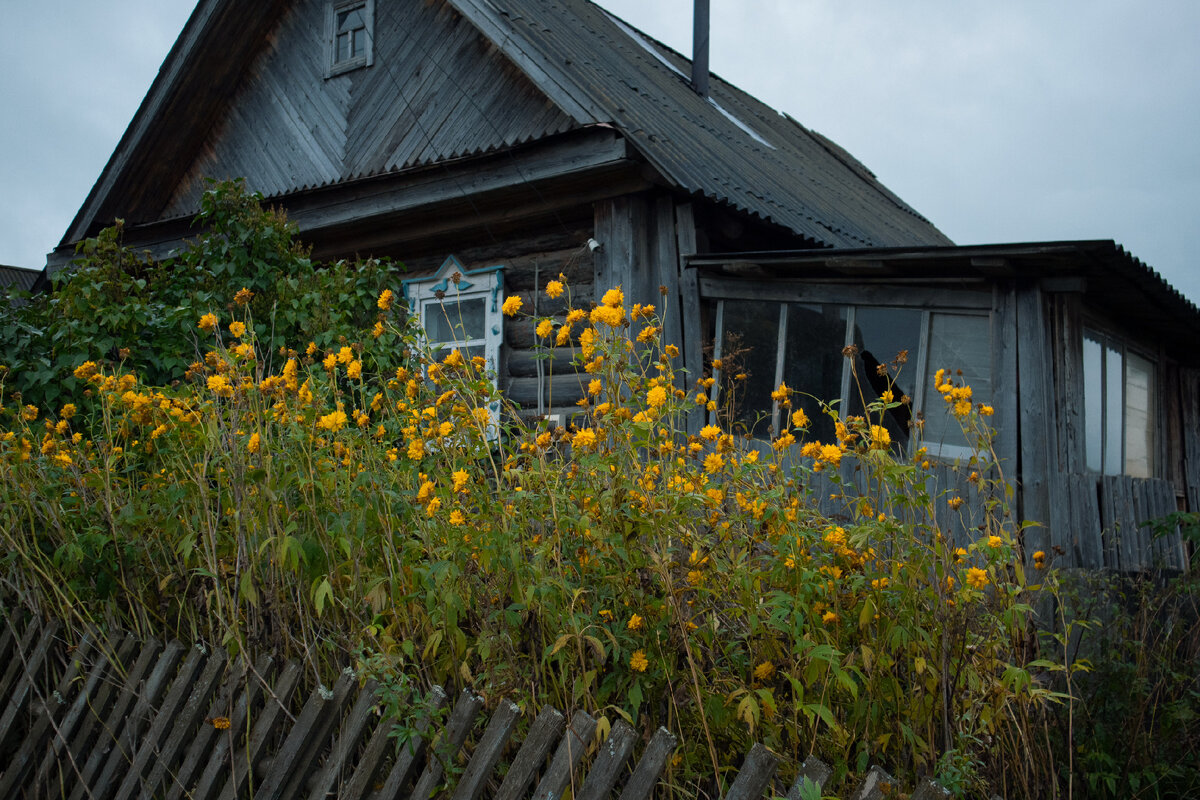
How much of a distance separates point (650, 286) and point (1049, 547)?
9.73 feet

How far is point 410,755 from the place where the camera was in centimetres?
241

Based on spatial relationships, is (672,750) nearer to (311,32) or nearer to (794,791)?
(794,791)

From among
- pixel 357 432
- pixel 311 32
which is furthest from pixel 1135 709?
pixel 311 32

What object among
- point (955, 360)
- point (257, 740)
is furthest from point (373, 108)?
point (257, 740)

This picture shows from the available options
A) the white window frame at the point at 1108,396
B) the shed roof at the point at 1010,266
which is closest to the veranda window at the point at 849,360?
the shed roof at the point at 1010,266

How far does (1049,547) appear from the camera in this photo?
5270 millimetres

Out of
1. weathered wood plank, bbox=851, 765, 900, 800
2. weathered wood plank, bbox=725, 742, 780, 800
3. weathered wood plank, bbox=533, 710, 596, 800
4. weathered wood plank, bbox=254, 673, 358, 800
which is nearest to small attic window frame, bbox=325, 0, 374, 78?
weathered wood plank, bbox=254, 673, 358, 800

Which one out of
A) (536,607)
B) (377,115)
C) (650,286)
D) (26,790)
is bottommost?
(26,790)

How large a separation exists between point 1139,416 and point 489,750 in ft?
22.9

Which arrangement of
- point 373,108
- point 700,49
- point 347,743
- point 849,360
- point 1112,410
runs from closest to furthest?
point 347,743 < point 849,360 < point 1112,410 < point 373,108 < point 700,49

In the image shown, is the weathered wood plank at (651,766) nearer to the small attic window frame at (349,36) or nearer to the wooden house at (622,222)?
the wooden house at (622,222)

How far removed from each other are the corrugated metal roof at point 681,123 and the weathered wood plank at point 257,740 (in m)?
4.28

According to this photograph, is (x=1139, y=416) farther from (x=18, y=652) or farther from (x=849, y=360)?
(x=18, y=652)

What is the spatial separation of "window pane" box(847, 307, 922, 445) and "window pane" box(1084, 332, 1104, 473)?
1.21 m
